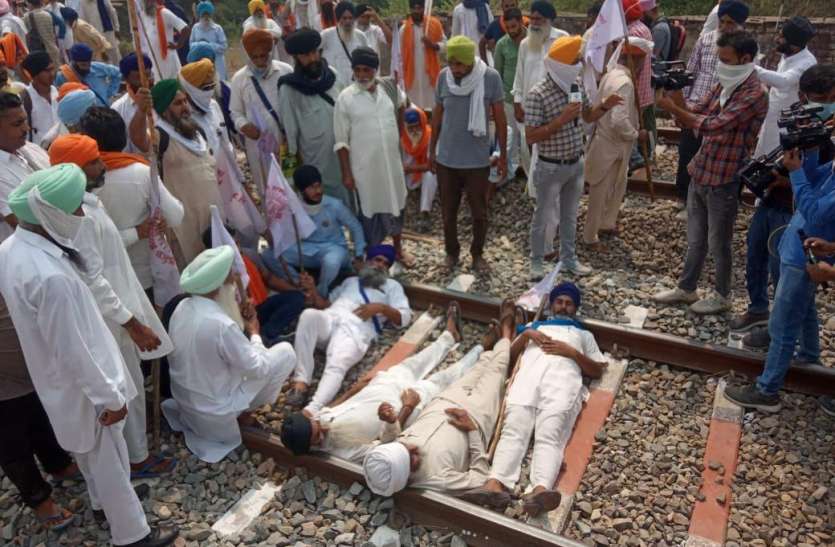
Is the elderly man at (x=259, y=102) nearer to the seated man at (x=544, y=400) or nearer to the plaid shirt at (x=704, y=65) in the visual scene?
the seated man at (x=544, y=400)

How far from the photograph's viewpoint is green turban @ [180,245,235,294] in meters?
4.18

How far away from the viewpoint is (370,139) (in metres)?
6.16

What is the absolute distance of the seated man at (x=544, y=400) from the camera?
157 inches

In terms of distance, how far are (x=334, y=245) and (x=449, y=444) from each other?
2644 mm

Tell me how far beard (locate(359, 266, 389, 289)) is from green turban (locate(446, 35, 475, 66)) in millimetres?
1958

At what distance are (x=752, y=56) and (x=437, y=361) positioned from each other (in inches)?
127

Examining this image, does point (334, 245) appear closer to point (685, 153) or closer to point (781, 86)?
point (685, 153)

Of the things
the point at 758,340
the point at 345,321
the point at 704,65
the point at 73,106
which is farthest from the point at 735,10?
the point at 73,106

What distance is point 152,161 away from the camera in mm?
4266

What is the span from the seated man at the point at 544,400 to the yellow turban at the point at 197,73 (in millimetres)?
3242

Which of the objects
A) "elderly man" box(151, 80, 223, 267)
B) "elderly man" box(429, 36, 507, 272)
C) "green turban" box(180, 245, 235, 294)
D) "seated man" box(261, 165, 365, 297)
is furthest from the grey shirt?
"green turban" box(180, 245, 235, 294)

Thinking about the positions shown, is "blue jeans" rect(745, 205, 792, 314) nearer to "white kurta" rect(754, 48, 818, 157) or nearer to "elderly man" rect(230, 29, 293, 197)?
"white kurta" rect(754, 48, 818, 157)

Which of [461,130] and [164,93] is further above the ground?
[164,93]

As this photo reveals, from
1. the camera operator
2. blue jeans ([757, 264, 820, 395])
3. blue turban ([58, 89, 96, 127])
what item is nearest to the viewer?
blue jeans ([757, 264, 820, 395])
